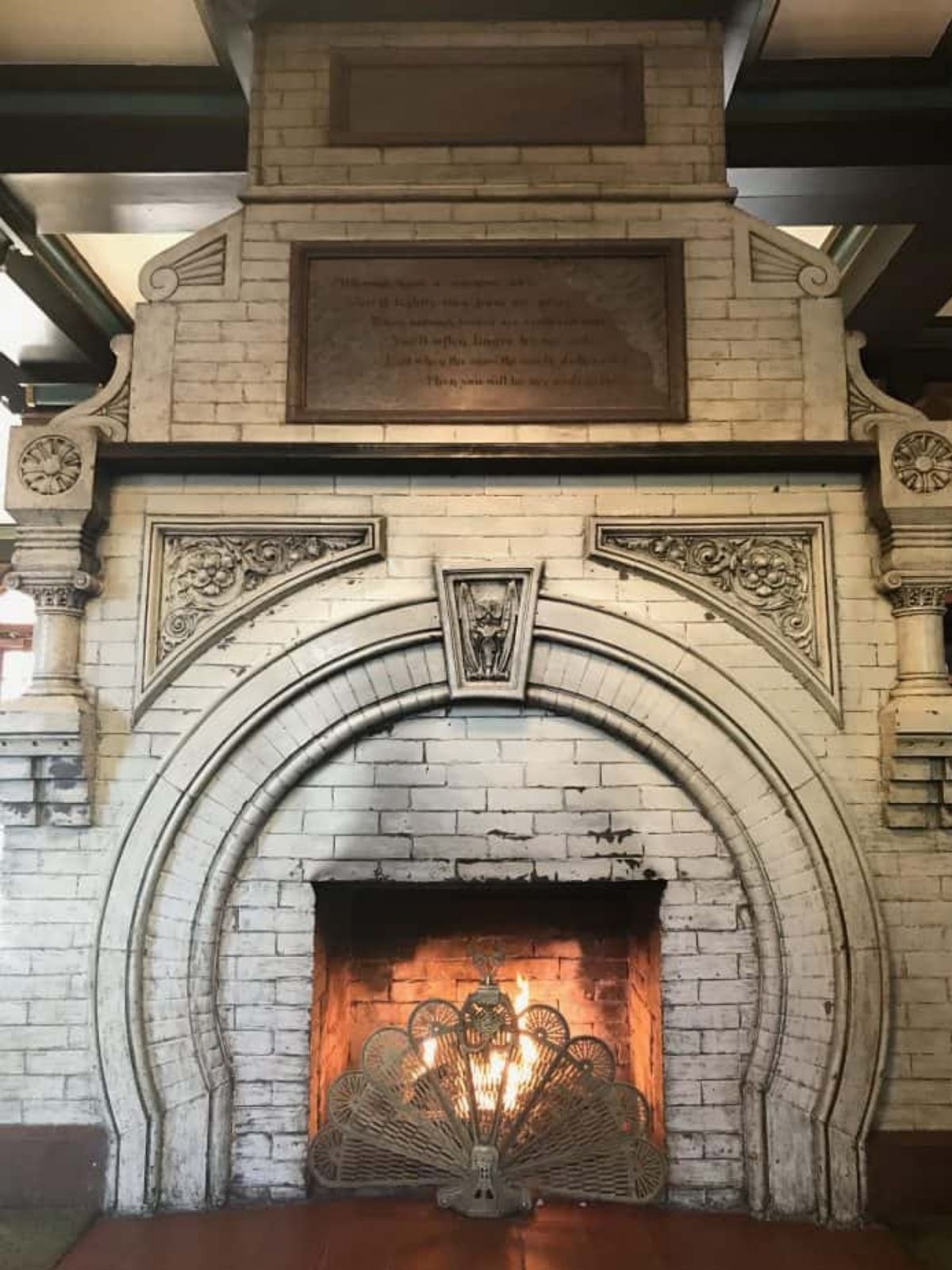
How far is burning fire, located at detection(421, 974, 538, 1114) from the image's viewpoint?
345 centimetres

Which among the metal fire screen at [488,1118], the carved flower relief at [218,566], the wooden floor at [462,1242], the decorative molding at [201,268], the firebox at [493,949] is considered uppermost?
the decorative molding at [201,268]

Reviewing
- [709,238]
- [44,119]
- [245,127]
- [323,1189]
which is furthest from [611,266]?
Answer: [323,1189]

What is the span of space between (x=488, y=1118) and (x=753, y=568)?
87.3 inches

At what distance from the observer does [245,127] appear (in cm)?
455

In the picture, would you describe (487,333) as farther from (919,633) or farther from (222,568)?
(919,633)

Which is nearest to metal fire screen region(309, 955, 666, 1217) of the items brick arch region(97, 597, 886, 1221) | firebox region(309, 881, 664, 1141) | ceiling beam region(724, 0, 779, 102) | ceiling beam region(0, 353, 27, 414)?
brick arch region(97, 597, 886, 1221)

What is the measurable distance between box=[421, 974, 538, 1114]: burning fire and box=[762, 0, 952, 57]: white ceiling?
4072mm

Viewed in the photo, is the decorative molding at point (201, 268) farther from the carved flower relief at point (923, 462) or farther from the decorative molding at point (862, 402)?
the carved flower relief at point (923, 462)

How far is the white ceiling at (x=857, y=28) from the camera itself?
155 inches

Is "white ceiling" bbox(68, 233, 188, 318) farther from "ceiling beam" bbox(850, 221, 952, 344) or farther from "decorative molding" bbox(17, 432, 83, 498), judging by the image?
"ceiling beam" bbox(850, 221, 952, 344)

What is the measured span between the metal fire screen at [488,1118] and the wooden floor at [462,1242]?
0.10m

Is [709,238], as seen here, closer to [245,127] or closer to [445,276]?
[445,276]

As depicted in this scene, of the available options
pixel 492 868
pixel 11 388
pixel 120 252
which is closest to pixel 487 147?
pixel 120 252

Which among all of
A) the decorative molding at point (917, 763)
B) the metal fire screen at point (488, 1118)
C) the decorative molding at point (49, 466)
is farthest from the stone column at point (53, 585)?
the decorative molding at point (917, 763)
